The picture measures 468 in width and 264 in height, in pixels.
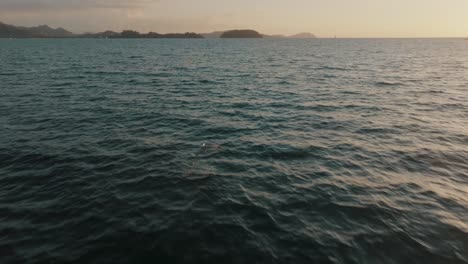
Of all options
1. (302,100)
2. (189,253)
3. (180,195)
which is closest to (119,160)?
(180,195)

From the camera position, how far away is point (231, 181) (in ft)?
51.1

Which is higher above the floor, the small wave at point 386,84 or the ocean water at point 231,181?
the small wave at point 386,84

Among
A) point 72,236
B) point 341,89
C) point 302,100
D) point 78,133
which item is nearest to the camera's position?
point 72,236

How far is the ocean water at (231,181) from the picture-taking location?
418 inches

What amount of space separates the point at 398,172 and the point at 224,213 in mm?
10965

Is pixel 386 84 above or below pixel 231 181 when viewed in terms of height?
above

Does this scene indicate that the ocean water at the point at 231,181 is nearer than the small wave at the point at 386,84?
Yes

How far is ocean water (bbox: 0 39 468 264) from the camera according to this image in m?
10.6

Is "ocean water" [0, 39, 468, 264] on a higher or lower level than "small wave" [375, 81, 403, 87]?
lower

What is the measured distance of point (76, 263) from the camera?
380 inches

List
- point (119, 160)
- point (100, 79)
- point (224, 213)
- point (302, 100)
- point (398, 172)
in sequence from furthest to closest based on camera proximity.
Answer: point (100, 79) → point (302, 100) → point (119, 160) → point (398, 172) → point (224, 213)

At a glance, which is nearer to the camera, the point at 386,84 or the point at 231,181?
the point at 231,181

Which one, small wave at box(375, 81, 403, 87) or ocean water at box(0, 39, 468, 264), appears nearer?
ocean water at box(0, 39, 468, 264)

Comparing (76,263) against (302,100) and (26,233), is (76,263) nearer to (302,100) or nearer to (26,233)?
(26,233)
